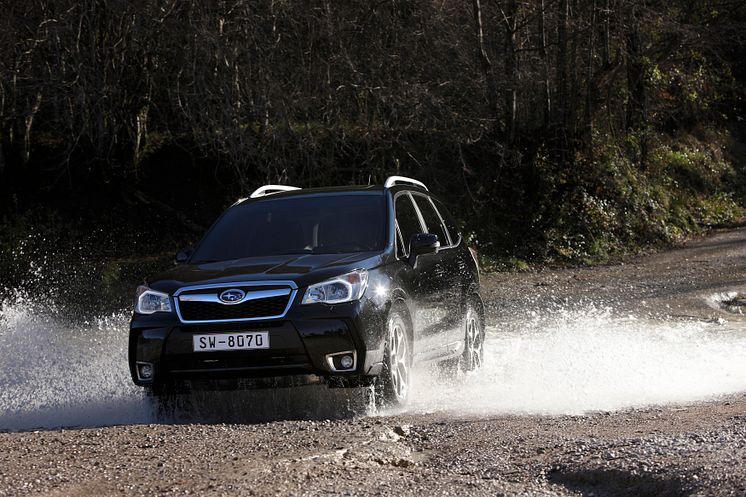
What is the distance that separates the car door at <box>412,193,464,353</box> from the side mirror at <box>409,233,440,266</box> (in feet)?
1.45

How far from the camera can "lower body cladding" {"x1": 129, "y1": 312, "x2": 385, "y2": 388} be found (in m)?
7.50

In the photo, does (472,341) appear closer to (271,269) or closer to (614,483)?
(271,269)

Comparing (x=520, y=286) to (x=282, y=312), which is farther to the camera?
(x=520, y=286)

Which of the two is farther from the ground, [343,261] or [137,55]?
[137,55]

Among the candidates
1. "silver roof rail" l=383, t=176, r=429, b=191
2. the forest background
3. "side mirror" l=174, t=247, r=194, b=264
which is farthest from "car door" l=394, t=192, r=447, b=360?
the forest background

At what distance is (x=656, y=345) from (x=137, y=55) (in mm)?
10352

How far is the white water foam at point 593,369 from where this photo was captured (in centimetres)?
843

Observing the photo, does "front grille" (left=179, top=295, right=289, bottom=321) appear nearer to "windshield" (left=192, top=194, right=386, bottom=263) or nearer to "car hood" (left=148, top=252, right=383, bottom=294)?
"car hood" (left=148, top=252, right=383, bottom=294)

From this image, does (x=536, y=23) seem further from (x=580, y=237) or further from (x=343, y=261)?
(x=343, y=261)

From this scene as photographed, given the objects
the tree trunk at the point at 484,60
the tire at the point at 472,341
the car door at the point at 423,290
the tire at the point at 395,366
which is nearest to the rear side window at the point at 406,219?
the car door at the point at 423,290

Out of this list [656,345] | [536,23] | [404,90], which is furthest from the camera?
[536,23]

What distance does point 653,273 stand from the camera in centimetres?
1916

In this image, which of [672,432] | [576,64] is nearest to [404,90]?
[576,64]

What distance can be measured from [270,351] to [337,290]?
617 mm
